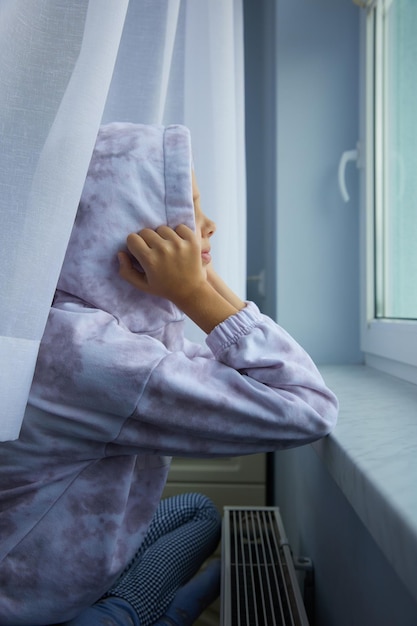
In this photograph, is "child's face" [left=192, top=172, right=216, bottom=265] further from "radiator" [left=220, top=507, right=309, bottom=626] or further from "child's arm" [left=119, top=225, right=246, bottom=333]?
"radiator" [left=220, top=507, right=309, bottom=626]

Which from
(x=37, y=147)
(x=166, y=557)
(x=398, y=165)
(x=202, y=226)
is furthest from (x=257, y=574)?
(x=398, y=165)

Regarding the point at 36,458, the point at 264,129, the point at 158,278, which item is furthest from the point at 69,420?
the point at 264,129

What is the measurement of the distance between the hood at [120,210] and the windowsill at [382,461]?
275 mm

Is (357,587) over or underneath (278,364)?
underneath

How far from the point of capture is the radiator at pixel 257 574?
836 mm

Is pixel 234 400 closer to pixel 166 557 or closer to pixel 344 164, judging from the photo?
pixel 166 557

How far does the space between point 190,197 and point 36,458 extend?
34 centimetres

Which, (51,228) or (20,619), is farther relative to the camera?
(20,619)

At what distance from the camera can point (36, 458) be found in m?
0.70

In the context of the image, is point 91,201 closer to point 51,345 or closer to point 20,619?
point 51,345

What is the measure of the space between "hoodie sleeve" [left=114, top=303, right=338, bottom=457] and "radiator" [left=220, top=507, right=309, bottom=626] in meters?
0.26

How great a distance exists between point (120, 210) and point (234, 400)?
0.82ft

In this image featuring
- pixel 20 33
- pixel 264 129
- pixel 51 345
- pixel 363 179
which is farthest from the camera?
pixel 264 129

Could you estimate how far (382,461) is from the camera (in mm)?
646
